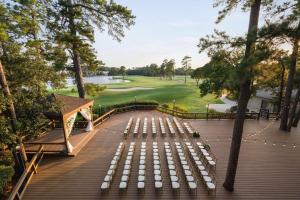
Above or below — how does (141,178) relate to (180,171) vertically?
above

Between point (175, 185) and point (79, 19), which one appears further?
point (79, 19)

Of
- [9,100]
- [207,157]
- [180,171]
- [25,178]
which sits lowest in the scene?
[25,178]

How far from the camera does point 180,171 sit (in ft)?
32.0

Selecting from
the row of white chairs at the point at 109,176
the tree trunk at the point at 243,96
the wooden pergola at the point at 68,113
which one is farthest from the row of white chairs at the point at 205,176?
the wooden pergola at the point at 68,113

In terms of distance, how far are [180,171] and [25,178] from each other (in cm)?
767

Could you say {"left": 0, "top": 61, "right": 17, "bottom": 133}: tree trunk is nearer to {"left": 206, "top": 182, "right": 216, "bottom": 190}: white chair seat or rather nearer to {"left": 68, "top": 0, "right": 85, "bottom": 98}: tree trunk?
{"left": 68, "top": 0, "right": 85, "bottom": 98}: tree trunk

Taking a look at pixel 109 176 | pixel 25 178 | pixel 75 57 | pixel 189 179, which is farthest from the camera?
pixel 75 57

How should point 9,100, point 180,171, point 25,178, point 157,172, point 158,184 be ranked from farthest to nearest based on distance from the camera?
1. point 180,171
2. point 25,178
3. point 157,172
4. point 158,184
5. point 9,100

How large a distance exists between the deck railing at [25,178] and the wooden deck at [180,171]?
23 cm

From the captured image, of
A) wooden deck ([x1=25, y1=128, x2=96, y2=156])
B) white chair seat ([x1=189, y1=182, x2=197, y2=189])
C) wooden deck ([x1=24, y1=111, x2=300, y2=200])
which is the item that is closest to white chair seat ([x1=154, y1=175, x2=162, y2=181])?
wooden deck ([x1=24, y1=111, x2=300, y2=200])

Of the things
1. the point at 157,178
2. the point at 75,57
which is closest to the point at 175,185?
the point at 157,178

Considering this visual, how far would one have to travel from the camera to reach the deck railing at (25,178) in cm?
746

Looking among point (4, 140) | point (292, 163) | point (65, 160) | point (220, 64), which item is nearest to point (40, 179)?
point (65, 160)

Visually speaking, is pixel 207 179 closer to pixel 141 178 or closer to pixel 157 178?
pixel 157 178
